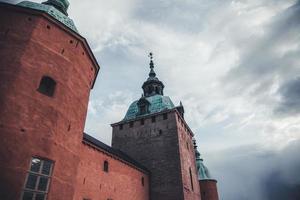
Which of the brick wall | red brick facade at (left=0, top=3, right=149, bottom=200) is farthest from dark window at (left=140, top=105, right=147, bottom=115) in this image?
red brick facade at (left=0, top=3, right=149, bottom=200)

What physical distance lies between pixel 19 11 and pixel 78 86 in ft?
15.1

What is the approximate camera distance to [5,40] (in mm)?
10109

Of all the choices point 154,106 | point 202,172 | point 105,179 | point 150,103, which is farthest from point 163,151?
point 202,172

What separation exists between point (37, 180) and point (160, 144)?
1564 centimetres

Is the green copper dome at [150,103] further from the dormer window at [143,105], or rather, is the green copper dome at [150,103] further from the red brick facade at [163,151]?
the red brick facade at [163,151]

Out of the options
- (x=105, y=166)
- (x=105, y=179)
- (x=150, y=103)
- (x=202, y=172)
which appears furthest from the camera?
(x=202, y=172)

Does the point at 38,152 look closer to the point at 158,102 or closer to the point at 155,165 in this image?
the point at 155,165

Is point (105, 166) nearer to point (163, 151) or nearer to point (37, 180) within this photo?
point (37, 180)

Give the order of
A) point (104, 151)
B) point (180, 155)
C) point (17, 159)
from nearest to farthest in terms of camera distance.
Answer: point (17, 159)
point (104, 151)
point (180, 155)

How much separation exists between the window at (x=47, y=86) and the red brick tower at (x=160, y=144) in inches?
574

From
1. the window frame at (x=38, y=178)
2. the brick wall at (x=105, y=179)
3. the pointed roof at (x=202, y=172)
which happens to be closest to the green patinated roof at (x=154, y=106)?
the brick wall at (x=105, y=179)

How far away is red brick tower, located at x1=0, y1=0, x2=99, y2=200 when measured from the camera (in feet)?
27.8

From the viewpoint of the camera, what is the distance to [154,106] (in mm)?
26891

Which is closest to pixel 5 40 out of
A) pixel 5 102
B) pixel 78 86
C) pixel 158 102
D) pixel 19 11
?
pixel 19 11
